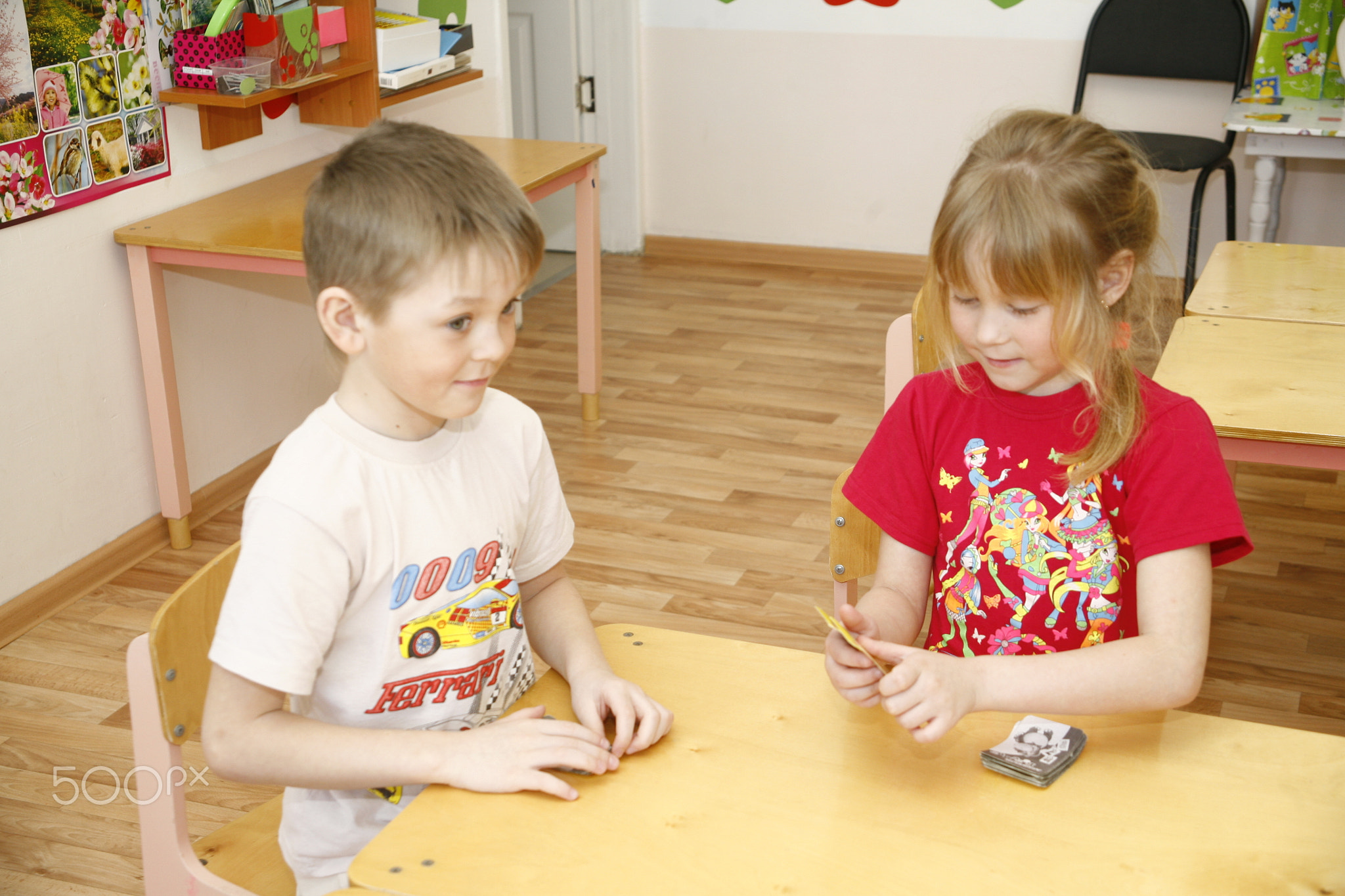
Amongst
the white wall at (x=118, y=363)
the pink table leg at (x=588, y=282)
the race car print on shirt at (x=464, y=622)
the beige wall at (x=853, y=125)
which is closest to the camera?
the race car print on shirt at (x=464, y=622)

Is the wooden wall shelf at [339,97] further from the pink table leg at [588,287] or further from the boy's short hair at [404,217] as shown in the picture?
the boy's short hair at [404,217]

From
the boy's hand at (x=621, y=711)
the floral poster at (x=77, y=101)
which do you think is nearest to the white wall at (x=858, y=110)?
the floral poster at (x=77, y=101)

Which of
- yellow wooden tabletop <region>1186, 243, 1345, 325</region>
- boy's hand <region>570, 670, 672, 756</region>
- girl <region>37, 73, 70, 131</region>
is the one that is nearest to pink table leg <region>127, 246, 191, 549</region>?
girl <region>37, 73, 70, 131</region>

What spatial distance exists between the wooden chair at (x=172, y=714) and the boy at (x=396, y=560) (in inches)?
3.2

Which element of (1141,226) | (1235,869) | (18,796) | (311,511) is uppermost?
(1141,226)

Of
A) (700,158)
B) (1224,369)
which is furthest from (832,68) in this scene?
(1224,369)

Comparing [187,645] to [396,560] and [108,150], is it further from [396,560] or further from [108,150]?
[108,150]

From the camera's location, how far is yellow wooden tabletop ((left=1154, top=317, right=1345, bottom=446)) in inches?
60.8

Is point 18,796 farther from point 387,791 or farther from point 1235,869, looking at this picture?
point 1235,869

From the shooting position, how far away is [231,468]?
287 centimetres

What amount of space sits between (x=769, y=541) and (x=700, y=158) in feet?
7.86

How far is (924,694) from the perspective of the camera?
35.4 inches

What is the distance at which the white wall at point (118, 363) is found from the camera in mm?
2277

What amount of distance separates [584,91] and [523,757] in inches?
161
